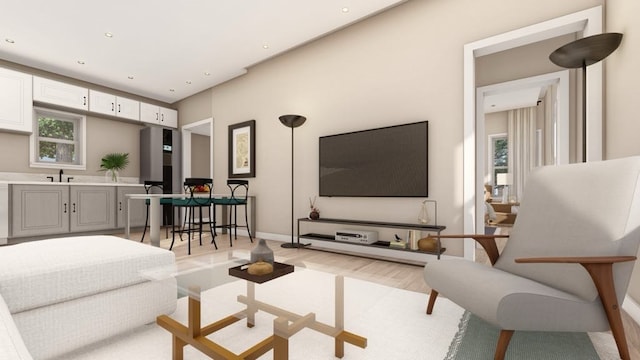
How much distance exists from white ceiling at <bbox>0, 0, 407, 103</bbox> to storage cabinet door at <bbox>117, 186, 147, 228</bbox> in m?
2.08

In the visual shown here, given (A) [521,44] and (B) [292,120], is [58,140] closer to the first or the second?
(B) [292,120]

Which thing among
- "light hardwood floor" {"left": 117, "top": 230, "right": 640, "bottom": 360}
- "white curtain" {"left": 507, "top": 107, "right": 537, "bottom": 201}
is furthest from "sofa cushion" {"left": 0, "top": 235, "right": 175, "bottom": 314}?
"white curtain" {"left": 507, "top": 107, "right": 537, "bottom": 201}

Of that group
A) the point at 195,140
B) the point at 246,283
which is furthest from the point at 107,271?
the point at 195,140

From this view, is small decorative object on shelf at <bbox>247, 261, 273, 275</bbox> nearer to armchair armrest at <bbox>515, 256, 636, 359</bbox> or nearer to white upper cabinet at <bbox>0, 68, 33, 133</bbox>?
armchair armrest at <bbox>515, 256, 636, 359</bbox>

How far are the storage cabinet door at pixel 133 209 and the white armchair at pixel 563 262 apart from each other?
5667 mm

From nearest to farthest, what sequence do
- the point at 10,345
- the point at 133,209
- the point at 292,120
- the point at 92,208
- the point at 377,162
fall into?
1. the point at 10,345
2. the point at 377,162
3. the point at 292,120
4. the point at 92,208
5. the point at 133,209

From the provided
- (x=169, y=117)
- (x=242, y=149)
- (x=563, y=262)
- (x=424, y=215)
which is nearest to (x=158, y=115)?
(x=169, y=117)

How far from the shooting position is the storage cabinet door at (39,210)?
4.20 metres

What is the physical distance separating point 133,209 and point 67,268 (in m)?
4.86

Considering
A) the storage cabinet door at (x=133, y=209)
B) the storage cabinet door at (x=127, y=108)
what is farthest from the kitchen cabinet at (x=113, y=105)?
the storage cabinet door at (x=133, y=209)

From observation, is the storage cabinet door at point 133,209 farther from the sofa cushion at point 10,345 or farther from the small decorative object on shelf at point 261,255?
the sofa cushion at point 10,345

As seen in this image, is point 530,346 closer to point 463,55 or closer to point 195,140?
point 463,55

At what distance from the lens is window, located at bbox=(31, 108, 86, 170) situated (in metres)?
5.00

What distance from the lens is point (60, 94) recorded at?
16.1ft
